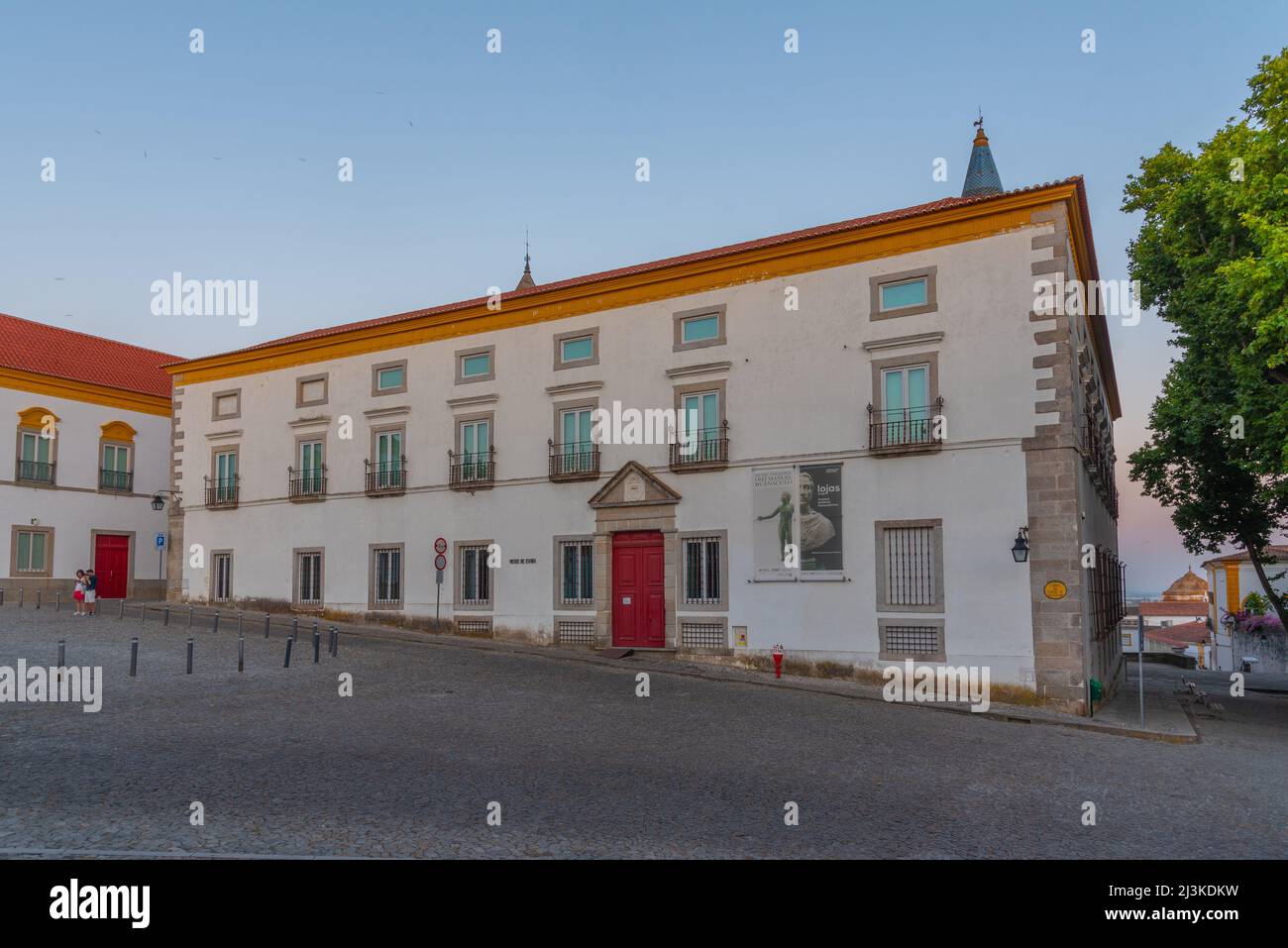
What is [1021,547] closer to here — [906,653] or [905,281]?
[906,653]

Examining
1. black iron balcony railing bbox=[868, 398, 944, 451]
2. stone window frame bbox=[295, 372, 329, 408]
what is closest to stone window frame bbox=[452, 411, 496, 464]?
stone window frame bbox=[295, 372, 329, 408]

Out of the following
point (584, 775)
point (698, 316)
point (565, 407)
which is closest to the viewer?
point (584, 775)

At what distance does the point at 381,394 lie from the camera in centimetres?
2730

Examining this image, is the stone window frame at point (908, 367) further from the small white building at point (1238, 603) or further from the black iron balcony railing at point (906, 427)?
the small white building at point (1238, 603)

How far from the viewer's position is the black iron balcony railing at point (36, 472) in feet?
112

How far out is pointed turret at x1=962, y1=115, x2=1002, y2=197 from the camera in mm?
25500

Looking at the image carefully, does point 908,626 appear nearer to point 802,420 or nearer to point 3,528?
point 802,420

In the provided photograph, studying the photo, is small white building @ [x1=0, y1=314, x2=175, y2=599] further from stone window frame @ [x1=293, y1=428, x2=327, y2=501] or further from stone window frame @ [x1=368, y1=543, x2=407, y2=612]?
stone window frame @ [x1=368, y1=543, x2=407, y2=612]

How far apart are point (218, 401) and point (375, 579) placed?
9.32 metres

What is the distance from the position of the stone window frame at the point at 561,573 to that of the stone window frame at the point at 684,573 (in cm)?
233

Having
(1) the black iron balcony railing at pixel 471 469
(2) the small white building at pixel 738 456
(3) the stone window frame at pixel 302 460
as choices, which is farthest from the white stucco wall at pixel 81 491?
(1) the black iron balcony railing at pixel 471 469

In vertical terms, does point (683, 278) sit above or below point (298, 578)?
above

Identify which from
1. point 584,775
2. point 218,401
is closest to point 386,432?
point 218,401

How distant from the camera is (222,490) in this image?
30266 mm
